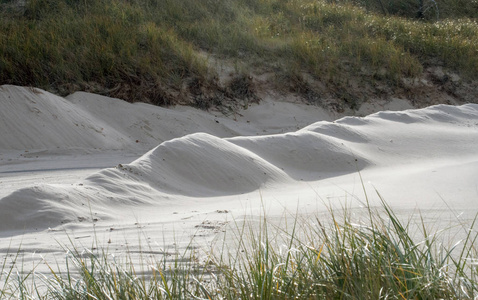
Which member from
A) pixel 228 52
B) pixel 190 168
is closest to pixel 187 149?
pixel 190 168

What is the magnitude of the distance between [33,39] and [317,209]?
24.4 ft

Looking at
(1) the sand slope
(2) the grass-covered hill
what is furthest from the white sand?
(2) the grass-covered hill

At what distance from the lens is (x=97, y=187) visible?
439 centimetres

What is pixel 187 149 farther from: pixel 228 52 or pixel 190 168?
pixel 228 52

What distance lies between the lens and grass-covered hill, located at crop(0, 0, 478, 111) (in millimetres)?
9445

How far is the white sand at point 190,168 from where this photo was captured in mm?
3674

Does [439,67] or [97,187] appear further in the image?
[439,67]

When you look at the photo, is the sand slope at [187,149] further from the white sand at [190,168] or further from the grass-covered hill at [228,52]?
the grass-covered hill at [228,52]

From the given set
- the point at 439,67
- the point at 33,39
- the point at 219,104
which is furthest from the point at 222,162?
the point at 439,67

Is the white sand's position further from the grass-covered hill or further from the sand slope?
the grass-covered hill

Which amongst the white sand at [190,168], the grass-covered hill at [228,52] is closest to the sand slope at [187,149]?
the white sand at [190,168]

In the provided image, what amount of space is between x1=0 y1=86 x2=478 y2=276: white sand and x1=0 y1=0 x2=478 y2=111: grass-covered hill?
747 millimetres

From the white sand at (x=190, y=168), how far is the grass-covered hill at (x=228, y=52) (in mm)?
747

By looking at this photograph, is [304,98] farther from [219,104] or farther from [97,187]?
[97,187]
